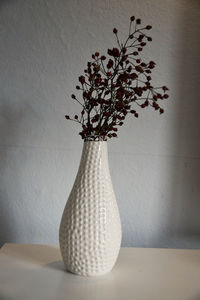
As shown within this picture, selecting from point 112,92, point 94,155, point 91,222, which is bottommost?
point 91,222

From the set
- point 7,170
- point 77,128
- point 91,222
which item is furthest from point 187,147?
point 7,170

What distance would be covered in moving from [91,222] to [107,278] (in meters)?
0.13

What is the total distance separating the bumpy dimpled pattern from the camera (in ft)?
2.20

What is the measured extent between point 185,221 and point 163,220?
7 centimetres

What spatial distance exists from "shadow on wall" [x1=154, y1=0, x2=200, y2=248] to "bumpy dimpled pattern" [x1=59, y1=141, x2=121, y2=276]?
0.38 metres

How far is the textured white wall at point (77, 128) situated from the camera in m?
1.02

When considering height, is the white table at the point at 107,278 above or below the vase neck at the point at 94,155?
below

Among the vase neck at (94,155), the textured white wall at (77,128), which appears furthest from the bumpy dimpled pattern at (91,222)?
the textured white wall at (77,128)

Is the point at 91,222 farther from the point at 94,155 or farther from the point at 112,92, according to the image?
the point at 112,92

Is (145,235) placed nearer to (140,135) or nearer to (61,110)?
(140,135)

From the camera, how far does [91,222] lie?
0.68 metres

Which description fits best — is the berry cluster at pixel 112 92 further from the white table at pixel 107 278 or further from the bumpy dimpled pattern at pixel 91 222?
the white table at pixel 107 278

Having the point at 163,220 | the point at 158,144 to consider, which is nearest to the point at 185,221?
the point at 163,220

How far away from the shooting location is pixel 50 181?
104cm
